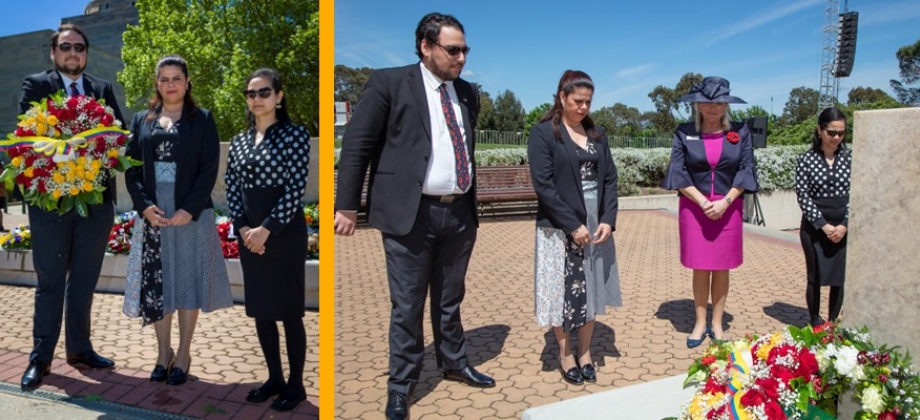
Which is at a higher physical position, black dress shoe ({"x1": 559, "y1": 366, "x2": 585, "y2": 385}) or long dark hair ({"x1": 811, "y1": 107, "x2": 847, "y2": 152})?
long dark hair ({"x1": 811, "y1": 107, "x2": 847, "y2": 152})

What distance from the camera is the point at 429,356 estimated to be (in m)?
4.03

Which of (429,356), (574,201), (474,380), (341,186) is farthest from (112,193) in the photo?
(574,201)

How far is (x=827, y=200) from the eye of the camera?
4.32 m

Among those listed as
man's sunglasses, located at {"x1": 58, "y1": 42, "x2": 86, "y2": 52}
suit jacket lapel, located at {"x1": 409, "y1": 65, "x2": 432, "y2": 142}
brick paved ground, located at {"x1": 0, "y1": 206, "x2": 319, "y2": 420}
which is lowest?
brick paved ground, located at {"x1": 0, "y1": 206, "x2": 319, "y2": 420}

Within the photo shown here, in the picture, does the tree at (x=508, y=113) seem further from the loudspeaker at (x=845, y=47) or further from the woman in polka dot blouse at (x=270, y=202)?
the woman in polka dot blouse at (x=270, y=202)

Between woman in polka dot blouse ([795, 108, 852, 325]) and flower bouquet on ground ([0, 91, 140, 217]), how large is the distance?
4051 millimetres

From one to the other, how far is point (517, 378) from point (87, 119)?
2650 millimetres

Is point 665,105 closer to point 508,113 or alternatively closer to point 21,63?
point 508,113

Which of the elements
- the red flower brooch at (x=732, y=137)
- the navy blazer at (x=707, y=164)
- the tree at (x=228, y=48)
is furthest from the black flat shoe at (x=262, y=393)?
the tree at (x=228, y=48)

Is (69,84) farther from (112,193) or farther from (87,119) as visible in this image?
(112,193)

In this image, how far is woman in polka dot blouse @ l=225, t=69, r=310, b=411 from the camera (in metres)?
3.10

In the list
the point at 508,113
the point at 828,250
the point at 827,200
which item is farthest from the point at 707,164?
the point at 508,113

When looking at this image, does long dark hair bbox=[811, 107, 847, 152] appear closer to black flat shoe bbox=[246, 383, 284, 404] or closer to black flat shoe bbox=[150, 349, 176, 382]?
black flat shoe bbox=[246, 383, 284, 404]

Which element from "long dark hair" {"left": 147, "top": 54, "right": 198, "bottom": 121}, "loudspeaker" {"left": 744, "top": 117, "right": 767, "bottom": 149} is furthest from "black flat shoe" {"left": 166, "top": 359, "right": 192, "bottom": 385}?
"loudspeaker" {"left": 744, "top": 117, "right": 767, "bottom": 149}
